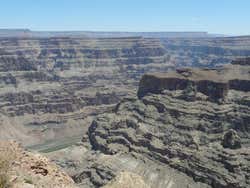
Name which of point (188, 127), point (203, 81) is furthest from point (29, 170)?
point (203, 81)

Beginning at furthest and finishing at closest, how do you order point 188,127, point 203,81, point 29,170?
1. point 203,81
2. point 188,127
3. point 29,170

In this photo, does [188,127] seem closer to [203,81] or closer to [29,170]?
[203,81]

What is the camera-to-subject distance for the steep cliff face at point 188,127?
302ft

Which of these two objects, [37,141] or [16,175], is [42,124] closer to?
[37,141]

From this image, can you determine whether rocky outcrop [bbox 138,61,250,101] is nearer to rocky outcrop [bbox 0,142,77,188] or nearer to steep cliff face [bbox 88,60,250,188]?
steep cliff face [bbox 88,60,250,188]

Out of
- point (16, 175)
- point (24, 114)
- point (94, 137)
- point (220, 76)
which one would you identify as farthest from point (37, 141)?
point (16, 175)

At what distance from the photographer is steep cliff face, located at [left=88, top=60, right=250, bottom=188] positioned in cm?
9212

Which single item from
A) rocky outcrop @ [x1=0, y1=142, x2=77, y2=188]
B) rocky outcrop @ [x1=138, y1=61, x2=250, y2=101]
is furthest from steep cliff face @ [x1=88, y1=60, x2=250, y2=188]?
rocky outcrop @ [x1=0, y1=142, x2=77, y2=188]

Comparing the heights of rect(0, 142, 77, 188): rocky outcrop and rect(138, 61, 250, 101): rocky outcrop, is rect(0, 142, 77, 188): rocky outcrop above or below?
above

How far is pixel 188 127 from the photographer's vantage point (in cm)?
11050

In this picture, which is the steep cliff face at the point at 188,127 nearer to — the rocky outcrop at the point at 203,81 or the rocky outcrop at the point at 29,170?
the rocky outcrop at the point at 203,81

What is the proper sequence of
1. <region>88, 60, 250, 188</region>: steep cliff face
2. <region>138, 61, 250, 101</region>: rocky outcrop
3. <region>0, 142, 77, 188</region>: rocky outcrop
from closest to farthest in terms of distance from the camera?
1. <region>0, 142, 77, 188</region>: rocky outcrop
2. <region>88, 60, 250, 188</region>: steep cliff face
3. <region>138, 61, 250, 101</region>: rocky outcrop

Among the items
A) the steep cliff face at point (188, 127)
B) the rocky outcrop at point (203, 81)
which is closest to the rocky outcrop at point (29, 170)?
the steep cliff face at point (188, 127)

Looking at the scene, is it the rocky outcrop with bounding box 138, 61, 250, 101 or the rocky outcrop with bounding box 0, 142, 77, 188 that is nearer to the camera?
the rocky outcrop with bounding box 0, 142, 77, 188
